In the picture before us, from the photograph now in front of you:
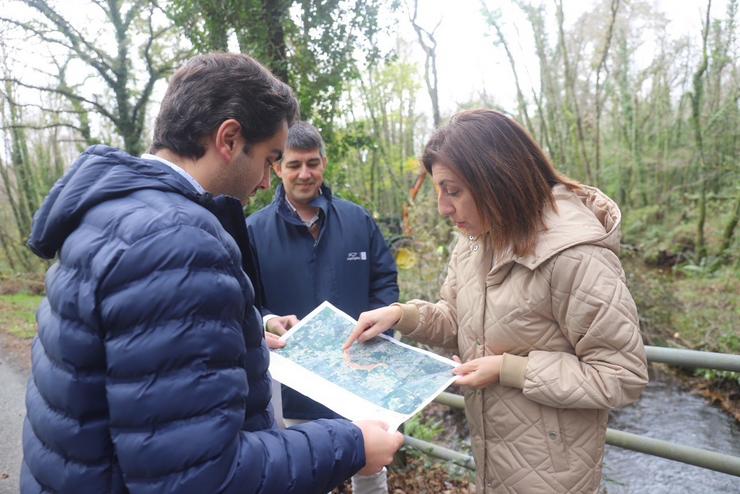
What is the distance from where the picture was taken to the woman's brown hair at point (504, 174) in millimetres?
1671

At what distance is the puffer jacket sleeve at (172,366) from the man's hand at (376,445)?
361 millimetres

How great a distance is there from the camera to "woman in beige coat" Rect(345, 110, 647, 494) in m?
1.54

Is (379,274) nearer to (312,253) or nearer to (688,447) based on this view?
(312,253)

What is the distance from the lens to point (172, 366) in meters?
1.02

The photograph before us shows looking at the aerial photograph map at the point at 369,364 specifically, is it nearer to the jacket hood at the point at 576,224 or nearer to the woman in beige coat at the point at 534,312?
Result: the woman in beige coat at the point at 534,312

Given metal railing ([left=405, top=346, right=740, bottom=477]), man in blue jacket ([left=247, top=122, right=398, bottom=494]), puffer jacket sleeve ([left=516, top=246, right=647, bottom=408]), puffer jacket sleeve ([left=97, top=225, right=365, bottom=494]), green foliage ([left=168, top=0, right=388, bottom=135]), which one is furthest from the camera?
green foliage ([left=168, top=0, right=388, bottom=135])

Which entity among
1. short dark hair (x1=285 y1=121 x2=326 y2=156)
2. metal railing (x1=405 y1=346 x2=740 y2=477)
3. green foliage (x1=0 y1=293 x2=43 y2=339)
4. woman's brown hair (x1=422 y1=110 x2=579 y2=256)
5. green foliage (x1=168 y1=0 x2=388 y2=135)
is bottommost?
green foliage (x1=0 y1=293 x2=43 y2=339)

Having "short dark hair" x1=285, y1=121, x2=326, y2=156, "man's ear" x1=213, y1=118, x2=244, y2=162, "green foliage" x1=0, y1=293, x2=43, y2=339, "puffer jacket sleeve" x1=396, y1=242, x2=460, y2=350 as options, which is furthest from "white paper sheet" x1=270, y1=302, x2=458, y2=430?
"green foliage" x1=0, y1=293, x2=43, y2=339

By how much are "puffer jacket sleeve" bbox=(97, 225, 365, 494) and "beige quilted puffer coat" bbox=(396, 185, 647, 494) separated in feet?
3.17

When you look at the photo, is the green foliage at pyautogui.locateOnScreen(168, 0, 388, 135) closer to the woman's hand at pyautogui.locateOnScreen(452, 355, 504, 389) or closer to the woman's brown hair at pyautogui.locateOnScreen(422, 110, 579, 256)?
the woman's brown hair at pyautogui.locateOnScreen(422, 110, 579, 256)

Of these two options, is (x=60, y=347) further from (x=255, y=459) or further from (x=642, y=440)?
(x=642, y=440)

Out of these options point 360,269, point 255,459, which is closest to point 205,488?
point 255,459

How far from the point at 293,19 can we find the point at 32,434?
531 centimetres

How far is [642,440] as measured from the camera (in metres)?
2.21
